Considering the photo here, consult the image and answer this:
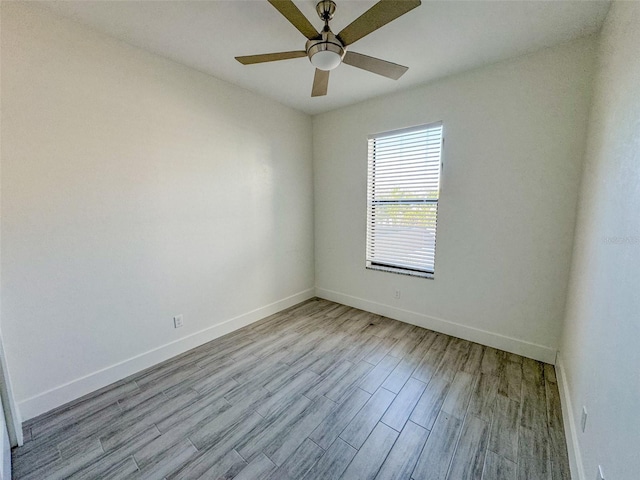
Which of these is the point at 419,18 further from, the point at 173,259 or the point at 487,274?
the point at 173,259

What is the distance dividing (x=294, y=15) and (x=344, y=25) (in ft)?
2.27

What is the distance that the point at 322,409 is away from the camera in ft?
5.77

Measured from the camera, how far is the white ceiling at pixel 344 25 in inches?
62.9

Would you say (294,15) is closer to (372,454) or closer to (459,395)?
(372,454)

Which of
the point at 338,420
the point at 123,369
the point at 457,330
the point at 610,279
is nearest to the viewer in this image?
the point at 610,279

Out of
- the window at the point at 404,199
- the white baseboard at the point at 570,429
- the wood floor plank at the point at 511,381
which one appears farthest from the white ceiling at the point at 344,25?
the wood floor plank at the point at 511,381

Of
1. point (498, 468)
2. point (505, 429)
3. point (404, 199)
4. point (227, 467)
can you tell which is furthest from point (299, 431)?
point (404, 199)

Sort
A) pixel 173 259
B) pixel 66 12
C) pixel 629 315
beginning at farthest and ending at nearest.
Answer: pixel 173 259 < pixel 66 12 < pixel 629 315

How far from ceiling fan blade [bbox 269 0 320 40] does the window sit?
1711mm

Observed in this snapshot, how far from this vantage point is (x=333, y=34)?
148cm

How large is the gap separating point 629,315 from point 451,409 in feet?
4.00

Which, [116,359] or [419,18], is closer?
[419,18]

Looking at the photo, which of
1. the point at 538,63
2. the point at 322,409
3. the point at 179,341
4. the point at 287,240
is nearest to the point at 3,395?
the point at 179,341

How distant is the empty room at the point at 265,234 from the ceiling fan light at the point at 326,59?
0.01 meters
